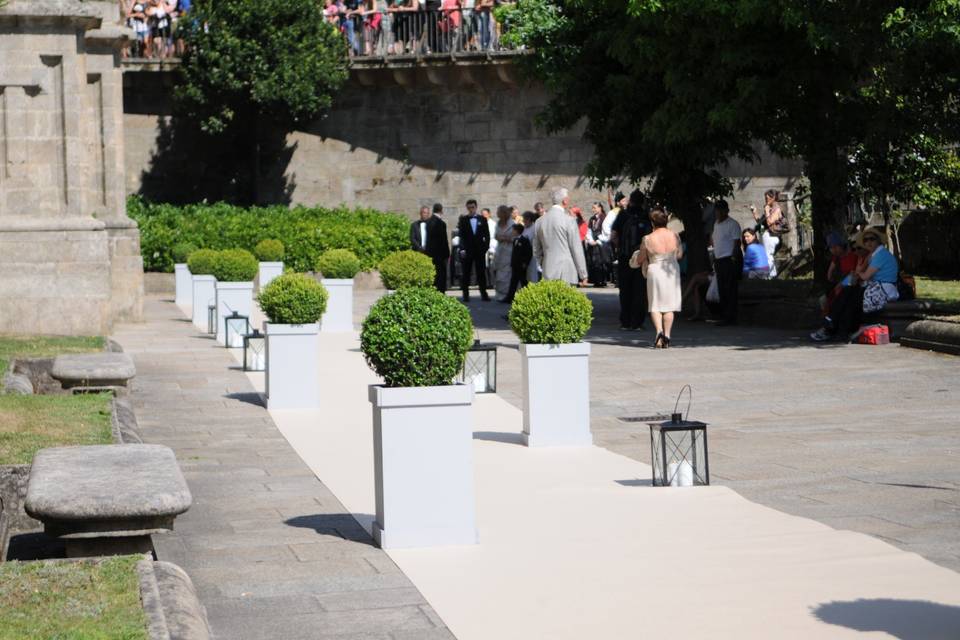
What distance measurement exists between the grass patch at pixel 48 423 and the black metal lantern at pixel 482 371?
3560 millimetres

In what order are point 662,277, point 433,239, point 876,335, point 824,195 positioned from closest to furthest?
1. point 876,335
2. point 662,277
3. point 824,195
4. point 433,239

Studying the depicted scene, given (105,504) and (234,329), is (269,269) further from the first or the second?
(105,504)

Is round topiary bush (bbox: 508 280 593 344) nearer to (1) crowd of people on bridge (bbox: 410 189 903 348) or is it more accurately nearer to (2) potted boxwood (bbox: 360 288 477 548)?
(2) potted boxwood (bbox: 360 288 477 548)

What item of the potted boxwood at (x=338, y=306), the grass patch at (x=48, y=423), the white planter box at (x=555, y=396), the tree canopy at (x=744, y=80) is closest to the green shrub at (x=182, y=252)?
the potted boxwood at (x=338, y=306)

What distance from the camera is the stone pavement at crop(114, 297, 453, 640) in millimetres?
5777

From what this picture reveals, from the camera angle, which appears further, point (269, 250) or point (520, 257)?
point (269, 250)

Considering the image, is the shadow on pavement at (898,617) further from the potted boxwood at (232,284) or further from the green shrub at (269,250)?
the green shrub at (269,250)

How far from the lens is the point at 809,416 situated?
11734 mm

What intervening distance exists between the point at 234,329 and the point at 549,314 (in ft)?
27.4

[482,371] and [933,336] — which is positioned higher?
[933,336]

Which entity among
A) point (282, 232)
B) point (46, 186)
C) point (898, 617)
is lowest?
point (898, 617)

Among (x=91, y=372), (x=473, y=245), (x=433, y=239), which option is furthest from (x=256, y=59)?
(x=91, y=372)

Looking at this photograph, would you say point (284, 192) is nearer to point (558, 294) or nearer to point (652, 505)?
point (558, 294)

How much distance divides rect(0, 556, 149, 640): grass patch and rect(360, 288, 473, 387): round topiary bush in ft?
6.10
